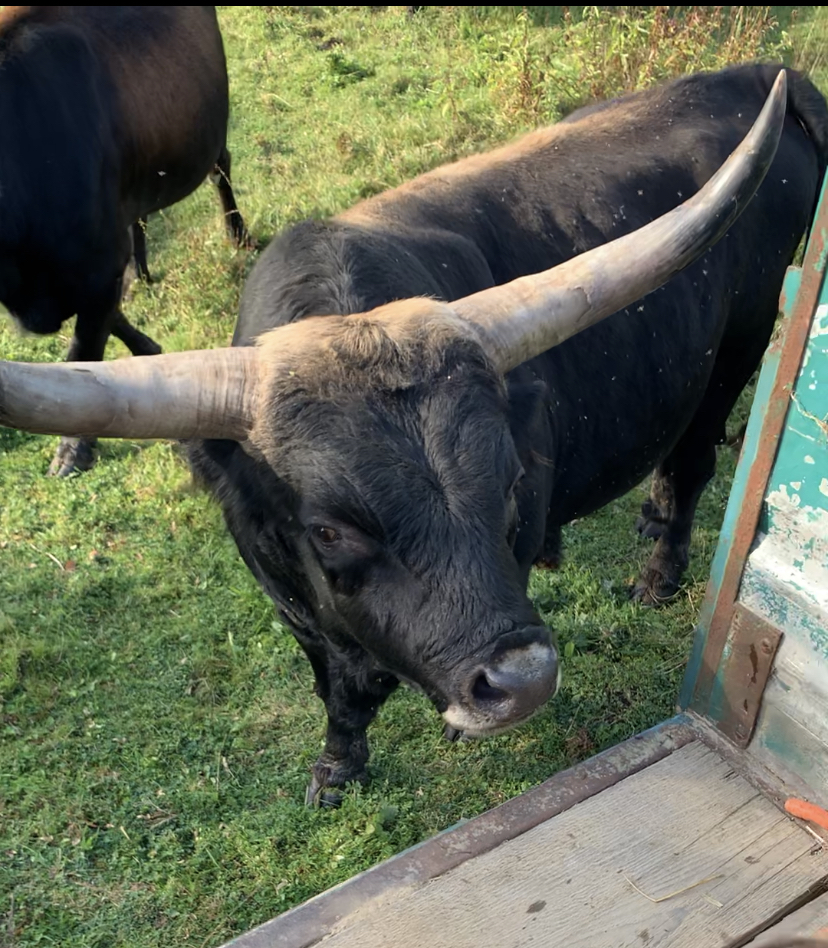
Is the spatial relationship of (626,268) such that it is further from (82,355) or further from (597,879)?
(82,355)

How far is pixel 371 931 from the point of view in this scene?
249cm

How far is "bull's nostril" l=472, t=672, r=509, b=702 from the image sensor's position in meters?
2.20

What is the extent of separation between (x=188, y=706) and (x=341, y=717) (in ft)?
2.92

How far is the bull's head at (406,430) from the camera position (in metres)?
2.19

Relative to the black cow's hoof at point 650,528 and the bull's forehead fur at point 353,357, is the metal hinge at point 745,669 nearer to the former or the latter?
the bull's forehead fur at point 353,357

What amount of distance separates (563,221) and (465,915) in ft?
8.05

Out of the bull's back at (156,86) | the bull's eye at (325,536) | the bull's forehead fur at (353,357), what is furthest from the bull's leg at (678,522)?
the bull's back at (156,86)

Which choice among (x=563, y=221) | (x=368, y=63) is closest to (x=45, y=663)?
(x=563, y=221)

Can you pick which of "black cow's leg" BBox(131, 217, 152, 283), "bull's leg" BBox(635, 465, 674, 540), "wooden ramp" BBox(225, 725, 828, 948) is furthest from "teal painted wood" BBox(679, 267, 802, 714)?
"black cow's leg" BBox(131, 217, 152, 283)

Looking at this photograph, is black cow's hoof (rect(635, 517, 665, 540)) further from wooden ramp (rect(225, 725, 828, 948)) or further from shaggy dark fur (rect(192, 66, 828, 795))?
wooden ramp (rect(225, 725, 828, 948))

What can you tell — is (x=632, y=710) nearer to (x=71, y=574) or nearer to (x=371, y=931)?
(x=371, y=931)

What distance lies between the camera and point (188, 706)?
394cm

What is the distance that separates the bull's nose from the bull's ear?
751 mm

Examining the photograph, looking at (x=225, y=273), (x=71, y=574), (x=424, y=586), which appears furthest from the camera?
(x=225, y=273)
